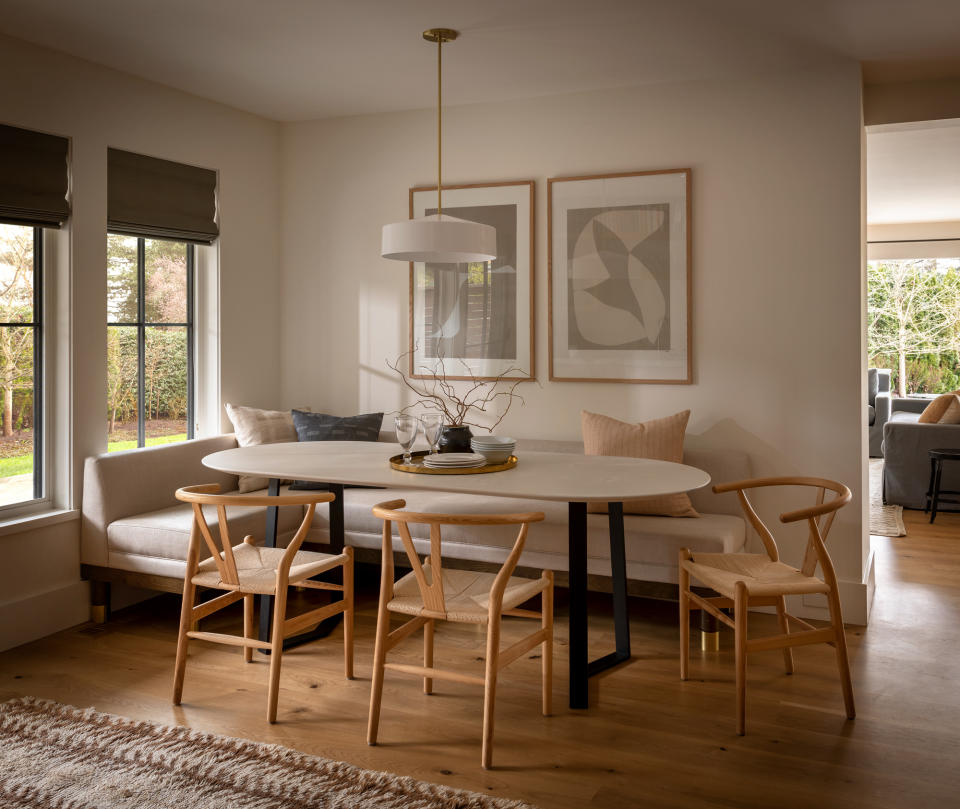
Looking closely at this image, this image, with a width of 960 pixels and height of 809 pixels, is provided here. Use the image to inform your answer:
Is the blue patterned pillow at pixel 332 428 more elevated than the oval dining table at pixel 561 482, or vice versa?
the blue patterned pillow at pixel 332 428

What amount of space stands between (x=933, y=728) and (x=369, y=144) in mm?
3917

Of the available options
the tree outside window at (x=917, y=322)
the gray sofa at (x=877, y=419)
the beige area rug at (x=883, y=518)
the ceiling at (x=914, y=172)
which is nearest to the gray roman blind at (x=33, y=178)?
the ceiling at (x=914, y=172)

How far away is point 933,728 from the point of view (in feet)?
9.44

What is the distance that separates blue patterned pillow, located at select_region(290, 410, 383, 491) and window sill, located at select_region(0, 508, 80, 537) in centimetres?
106

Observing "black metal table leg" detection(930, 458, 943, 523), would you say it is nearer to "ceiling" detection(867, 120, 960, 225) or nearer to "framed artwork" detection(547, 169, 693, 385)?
"ceiling" detection(867, 120, 960, 225)

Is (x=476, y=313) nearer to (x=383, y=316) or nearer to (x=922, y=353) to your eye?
(x=383, y=316)

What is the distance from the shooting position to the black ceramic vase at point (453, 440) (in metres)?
3.52

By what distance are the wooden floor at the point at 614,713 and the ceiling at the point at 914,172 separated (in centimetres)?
267

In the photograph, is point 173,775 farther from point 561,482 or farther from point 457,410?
point 457,410

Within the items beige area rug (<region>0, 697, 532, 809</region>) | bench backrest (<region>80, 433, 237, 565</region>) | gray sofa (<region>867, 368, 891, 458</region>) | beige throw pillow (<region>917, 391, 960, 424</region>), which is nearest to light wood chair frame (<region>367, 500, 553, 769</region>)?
beige area rug (<region>0, 697, 532, 809</region>)

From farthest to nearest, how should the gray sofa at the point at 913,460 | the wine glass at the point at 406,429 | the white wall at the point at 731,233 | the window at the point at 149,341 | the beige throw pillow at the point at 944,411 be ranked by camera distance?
the beige throw pillow at the point at 944,411 → the gray sofa at the point at 913,460 → the window at the point at 149,341 → the white wall at the point at 731,233 → the wine glass at the point at 406,429

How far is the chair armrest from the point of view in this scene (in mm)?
9812

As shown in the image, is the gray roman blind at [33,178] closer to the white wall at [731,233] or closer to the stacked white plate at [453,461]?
the white wall at [731,233]

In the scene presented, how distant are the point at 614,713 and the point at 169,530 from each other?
6.68 feet
